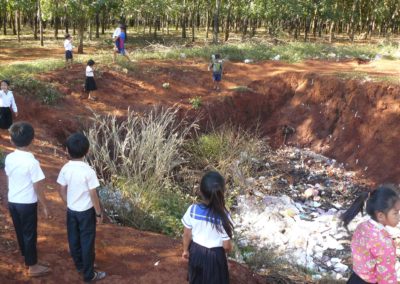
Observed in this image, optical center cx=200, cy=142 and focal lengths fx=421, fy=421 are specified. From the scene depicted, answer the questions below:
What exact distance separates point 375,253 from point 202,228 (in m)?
1.18

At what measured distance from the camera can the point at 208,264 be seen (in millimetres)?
3115

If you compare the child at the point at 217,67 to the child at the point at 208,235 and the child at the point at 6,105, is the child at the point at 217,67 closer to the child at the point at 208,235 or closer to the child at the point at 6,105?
the child at the point at 6,105

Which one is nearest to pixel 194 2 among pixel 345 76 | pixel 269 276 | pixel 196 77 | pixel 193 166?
pixel 196 77

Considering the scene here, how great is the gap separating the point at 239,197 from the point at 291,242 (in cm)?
151

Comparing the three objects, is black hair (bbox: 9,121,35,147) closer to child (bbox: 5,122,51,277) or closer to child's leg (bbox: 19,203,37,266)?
child (bbox: 5,122,51,277)

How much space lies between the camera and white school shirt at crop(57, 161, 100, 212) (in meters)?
3.44

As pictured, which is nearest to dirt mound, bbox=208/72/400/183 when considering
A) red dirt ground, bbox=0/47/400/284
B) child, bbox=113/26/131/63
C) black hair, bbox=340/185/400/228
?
red dirt ground, bbox=0/47/400/284

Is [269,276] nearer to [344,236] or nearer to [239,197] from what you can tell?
[344,236]

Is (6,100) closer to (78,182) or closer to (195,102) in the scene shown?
(78,182)

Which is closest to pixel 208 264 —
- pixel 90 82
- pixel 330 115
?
pixel 90 82

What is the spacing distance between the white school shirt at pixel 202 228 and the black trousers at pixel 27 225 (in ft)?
4.76

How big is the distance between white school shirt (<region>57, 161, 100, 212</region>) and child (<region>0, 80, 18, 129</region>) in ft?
12.9

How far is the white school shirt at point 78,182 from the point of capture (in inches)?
135

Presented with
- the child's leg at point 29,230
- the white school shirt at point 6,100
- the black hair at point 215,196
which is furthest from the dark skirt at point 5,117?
the black hair at point 215,196
